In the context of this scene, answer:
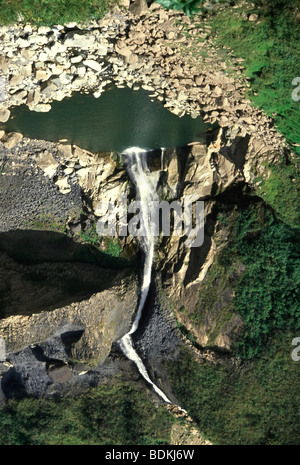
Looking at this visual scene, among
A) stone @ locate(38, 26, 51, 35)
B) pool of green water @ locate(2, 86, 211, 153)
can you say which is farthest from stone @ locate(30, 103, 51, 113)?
stone @ locate(38, 26, 51, 35)

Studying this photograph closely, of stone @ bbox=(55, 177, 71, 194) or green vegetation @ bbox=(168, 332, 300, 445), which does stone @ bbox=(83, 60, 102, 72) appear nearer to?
stone @ bbox=(55, 177, 71, 194)

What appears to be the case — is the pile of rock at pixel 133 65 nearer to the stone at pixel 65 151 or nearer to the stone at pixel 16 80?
the stone at pixel 16 80

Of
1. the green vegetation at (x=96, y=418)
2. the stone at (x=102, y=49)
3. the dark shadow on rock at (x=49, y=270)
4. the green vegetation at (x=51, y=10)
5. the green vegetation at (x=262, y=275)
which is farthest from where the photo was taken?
the green vegetation at (x=96, y=418)

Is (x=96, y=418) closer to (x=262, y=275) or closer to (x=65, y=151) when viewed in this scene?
(x=262, y=275)

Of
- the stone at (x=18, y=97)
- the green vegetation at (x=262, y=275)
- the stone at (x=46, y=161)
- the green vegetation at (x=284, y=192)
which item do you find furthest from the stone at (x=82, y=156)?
the green vegetation at (x=284, y=192)

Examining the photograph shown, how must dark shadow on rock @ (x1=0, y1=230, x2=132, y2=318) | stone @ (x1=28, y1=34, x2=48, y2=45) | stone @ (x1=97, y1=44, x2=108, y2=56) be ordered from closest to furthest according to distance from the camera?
1. stone @ (x1=28, y1=34, x2=48, y2=45)
2. stone @ (x1=97, y1=44, x2=108, y2=56)
3. dark shadow on rock @ (x1=0, y1=230, x2=132, y2=318)

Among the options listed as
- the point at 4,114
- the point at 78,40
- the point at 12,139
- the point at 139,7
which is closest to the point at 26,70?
the point at 4,114

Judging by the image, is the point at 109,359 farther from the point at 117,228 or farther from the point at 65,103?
the point at 65,103

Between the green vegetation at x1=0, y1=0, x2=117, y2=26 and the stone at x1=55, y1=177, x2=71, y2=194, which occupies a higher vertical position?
the green vegetation at x1=0, y1=0, x2=117, y2=26
